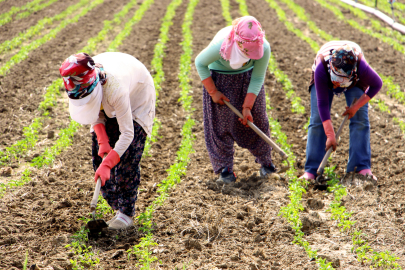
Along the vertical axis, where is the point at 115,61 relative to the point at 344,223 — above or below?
above

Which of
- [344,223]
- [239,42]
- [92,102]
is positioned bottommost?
[344,223]

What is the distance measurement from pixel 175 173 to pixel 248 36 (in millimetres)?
1842

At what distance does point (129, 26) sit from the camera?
1116 centimetres

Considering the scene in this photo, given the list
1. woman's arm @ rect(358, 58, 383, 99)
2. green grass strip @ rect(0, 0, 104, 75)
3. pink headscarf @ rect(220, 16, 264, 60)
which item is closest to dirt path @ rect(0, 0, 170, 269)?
pink headscarf @ rect(220, 16, 264, 60)

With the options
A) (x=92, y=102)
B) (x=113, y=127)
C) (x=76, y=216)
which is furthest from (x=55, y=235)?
(x=92, y=102)

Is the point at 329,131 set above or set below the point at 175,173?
above

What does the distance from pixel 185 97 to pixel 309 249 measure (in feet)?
13.0

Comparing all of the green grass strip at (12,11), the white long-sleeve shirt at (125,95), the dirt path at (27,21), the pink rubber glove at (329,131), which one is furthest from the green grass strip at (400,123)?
the green grass strip at (12,11)

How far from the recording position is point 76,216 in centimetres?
335

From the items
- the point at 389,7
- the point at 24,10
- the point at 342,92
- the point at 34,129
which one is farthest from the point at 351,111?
the point at 24,10

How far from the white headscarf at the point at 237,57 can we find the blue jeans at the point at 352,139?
3.77 feet

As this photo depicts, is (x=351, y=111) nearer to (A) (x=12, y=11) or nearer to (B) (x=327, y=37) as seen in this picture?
(B) (x=327, y=37)

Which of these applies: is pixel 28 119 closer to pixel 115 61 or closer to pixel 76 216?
pixel 76 216

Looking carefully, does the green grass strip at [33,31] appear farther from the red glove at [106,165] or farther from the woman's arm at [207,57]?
the red glove at [106,165]
